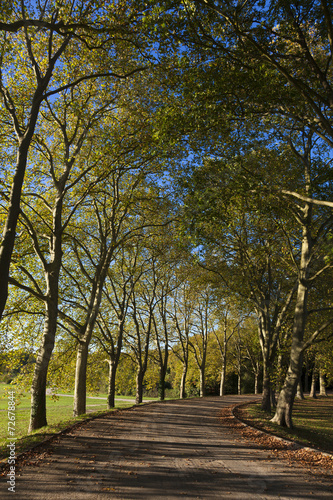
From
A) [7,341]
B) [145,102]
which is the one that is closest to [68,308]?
[7,341]

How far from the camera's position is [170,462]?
22.0 feet

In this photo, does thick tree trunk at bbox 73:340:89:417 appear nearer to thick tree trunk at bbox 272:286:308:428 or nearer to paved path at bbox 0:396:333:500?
paved path at bbox 0:396:333:500

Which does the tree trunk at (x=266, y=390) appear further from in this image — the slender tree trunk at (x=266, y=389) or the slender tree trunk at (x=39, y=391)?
the slender tree trunk at (x=39, y=391)

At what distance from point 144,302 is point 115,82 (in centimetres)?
1975

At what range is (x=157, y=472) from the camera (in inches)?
235

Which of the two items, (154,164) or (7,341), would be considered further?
(7,341)

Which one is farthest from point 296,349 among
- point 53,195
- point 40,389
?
point 53,195

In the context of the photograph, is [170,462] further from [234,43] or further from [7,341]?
[7,341]

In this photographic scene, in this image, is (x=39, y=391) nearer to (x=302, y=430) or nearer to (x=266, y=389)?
(x=302, y=430)

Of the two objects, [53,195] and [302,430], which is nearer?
[302,430]

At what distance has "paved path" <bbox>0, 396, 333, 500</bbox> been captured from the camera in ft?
16.4

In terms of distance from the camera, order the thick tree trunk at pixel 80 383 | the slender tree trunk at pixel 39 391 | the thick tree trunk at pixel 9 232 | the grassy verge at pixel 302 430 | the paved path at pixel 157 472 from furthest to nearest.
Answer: the thick tree trunk at pixel 80 383, the grassy verge at pixel 302 430, the slender tree trunk at pixel 39 391, the thick tree trunk at pixel 9 232, the paved path at pixel 157 472

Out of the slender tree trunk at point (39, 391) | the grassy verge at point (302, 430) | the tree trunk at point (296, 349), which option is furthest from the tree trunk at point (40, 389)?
the tree trunk at point (296, 349)

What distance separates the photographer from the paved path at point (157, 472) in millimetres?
4992
